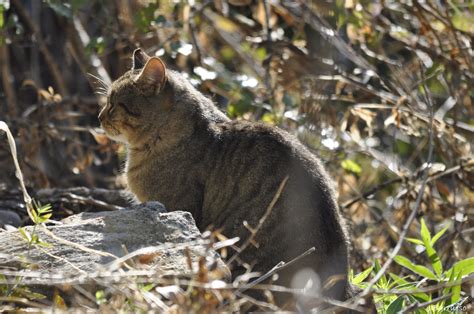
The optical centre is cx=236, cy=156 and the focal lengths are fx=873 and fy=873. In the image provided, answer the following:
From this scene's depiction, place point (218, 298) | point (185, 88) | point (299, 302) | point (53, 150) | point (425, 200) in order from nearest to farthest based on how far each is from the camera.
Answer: point (218, 298)
point (299, 302)
point (185, 88)
point (425, 200)
point (53, 150)

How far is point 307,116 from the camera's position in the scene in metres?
5.78

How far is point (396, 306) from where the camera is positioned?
148 inches

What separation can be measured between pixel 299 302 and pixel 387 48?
384 centimetres

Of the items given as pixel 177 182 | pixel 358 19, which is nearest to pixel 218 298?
pixel 177 182

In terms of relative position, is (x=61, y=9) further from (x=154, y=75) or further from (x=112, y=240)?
(x=112, y=240)

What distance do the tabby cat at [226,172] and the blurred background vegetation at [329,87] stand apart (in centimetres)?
91

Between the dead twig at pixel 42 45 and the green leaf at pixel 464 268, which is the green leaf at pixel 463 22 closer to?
the green leaf at pixel 464 268

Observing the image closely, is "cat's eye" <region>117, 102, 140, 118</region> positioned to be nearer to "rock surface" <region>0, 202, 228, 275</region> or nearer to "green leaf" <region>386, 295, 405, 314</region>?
"rock surface" <region>0, 202, 228, 275</region>

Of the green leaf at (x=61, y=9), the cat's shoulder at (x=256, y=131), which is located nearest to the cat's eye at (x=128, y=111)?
the cat's shoulder at (x=256, y=131)

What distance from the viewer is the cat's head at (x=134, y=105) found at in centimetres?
491

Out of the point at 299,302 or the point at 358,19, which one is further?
the point at 358,19

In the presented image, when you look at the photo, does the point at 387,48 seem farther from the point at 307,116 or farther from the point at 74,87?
the point at 74,87

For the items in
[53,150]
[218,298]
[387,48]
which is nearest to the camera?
[218,298]

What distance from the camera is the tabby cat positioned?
397 centimetres
